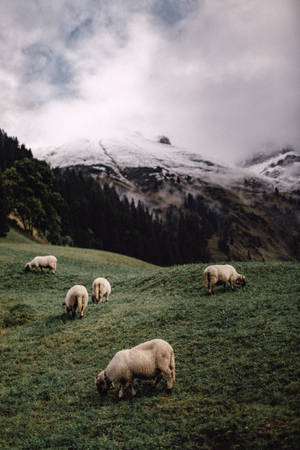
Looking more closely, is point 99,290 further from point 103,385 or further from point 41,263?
point 41,263

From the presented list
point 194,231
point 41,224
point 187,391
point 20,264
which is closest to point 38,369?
point 187,391

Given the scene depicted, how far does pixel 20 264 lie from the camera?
1351 inches

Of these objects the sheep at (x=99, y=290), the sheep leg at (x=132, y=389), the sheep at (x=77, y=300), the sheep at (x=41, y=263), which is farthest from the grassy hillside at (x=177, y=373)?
the sheep at (x=41, y=263)

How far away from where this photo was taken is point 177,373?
10617 mm

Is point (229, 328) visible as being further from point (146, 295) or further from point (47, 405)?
point (146, 295)

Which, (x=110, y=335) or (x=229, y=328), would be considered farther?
(x=110, y=335)

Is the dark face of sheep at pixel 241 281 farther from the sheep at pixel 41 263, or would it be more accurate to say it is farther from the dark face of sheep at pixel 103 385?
the sheep at pixel 41 263

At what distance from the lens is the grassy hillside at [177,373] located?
766cm

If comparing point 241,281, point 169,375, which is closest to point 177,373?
point 169,375

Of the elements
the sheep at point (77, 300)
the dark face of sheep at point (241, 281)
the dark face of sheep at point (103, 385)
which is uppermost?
the dark face of sheep at point (241, 281)

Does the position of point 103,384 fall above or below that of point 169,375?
below

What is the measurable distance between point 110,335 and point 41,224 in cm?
6023

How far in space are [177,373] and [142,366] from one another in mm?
1739

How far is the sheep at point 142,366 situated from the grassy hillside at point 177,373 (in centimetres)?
51
